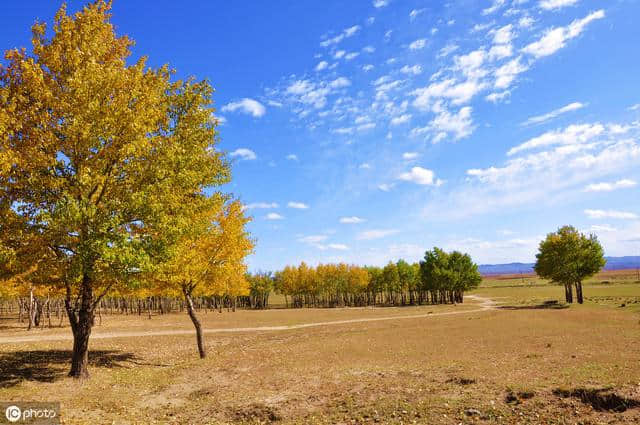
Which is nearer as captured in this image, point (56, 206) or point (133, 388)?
point (56, 206)

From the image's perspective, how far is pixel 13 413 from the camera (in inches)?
479

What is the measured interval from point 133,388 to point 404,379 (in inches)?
511

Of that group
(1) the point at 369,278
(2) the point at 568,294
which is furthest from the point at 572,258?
(1) the point at 369,278

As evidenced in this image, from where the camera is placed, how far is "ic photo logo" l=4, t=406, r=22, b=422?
11679 millimetres

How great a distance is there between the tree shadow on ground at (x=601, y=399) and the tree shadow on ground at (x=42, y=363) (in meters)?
21.9

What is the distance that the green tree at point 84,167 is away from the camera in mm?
14195

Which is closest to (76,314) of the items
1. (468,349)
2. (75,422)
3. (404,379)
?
(75,422)

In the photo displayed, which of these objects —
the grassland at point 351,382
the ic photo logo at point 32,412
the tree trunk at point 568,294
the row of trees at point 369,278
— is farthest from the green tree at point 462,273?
the ic photo logo at point 32,412

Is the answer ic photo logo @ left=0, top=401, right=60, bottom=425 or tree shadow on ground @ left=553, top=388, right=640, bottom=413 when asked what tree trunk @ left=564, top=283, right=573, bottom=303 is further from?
ic photo logo @ left=0, top=401, right=60, bottom=425

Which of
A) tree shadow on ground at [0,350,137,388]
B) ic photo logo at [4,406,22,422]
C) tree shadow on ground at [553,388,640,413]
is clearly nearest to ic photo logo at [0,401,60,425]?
ic photo logo at [4,406,22,422]

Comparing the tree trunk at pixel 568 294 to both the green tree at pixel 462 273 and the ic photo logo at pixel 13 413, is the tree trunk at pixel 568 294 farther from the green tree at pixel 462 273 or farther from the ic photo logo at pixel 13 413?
the ic photo logo at pixel 13 413

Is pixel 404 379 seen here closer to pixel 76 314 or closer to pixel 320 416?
pixel 320 416

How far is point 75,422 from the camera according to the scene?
11875 millimetres

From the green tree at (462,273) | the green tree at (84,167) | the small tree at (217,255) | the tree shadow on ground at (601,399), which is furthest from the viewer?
the green tree at (462,273)
